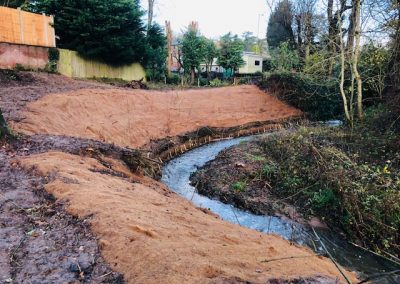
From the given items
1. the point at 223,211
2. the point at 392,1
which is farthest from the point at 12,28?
the point at 392,1

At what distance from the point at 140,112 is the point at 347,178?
9.54 meters

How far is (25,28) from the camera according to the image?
15727mm

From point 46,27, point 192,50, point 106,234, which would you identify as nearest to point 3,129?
point 106,234

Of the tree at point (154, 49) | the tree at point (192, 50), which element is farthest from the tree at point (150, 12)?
the tree at point (192, 50)

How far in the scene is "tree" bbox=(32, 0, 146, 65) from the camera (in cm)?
1828

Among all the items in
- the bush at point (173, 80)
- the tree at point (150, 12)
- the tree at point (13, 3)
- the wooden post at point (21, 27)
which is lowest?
the bush at point (173, 80)

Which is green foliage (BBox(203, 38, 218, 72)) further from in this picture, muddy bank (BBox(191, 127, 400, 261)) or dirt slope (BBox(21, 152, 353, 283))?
dirt slope (BBox(21, 152, 353, 283))

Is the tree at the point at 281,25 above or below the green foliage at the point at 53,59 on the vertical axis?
above

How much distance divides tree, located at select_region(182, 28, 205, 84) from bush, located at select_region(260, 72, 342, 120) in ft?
31.8

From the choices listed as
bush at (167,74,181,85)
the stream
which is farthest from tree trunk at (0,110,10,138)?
bush at (167,74,181,85)

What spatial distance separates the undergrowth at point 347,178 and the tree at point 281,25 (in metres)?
20.6

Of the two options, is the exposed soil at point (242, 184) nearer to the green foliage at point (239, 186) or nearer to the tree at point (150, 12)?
the green foliage at point (239, 186)

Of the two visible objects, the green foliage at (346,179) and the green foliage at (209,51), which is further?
the green foliage at (209,51)

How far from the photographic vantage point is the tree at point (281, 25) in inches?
1212
